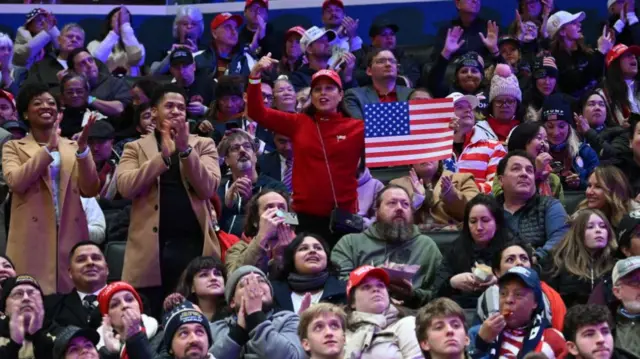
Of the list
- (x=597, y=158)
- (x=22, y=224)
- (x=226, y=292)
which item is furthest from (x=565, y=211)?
(x=22, y=224)

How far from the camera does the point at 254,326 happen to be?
8977 mm

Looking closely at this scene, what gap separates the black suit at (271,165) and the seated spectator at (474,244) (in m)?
2.44

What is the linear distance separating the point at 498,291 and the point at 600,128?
165 inches

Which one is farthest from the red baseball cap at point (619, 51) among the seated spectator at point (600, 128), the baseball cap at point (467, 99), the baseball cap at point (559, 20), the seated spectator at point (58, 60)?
the seated spectator at point (58, 60)

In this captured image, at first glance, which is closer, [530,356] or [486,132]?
[530,356]

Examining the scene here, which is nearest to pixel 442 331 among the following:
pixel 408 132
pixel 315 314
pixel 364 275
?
pixel 315 314

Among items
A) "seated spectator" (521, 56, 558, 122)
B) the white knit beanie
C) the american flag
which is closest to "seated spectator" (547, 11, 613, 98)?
"seated spectator" (521, 56, 558, 122)

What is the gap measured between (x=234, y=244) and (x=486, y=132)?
2.92m

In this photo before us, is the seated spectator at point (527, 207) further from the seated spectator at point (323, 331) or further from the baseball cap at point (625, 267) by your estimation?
the seated spectator at point (323, 331)

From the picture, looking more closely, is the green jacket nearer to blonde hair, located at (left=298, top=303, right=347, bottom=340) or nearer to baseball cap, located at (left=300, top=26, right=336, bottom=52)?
blonde hair, located at (left=298, top=303, right=347, bottom=340)

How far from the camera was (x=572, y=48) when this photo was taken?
1523 cm

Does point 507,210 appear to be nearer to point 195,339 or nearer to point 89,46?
point 195,339

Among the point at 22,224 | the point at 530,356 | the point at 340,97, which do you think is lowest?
the point at 530,356

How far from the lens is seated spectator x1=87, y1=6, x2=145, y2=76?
50.8 ft
